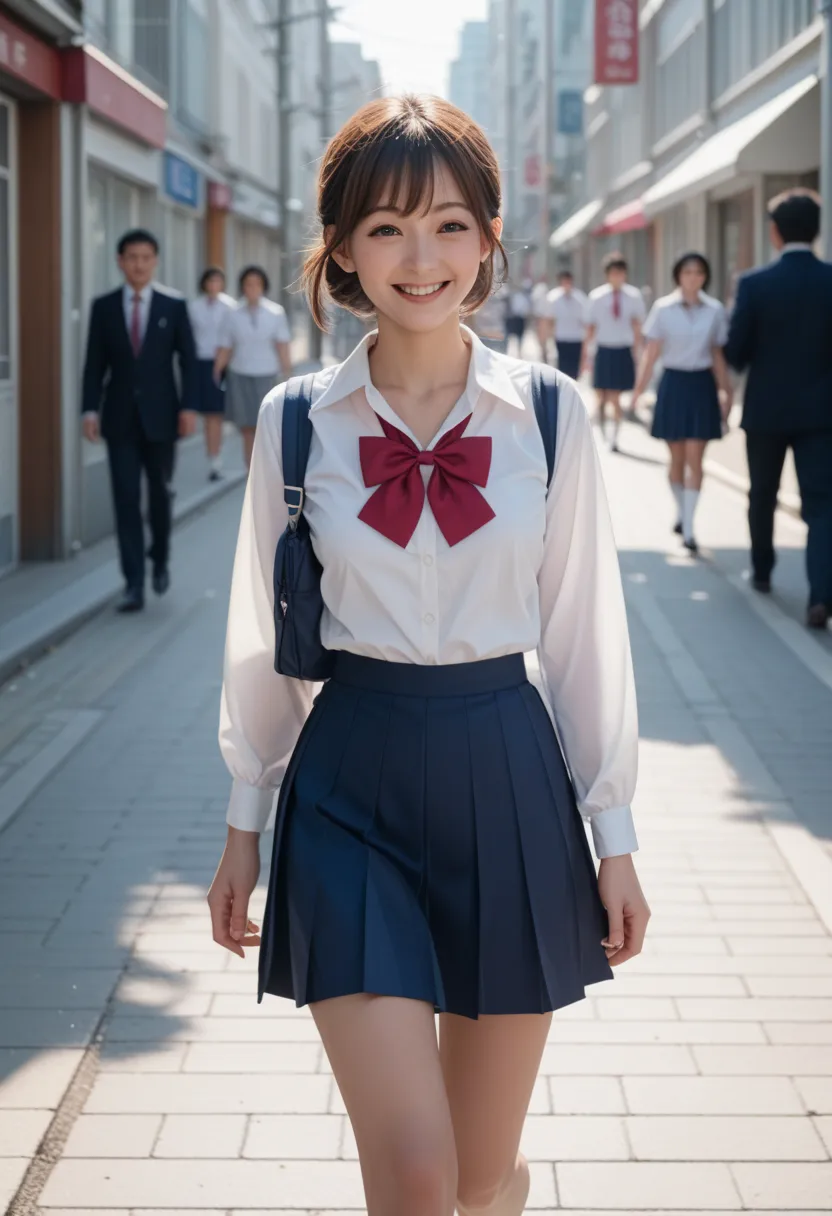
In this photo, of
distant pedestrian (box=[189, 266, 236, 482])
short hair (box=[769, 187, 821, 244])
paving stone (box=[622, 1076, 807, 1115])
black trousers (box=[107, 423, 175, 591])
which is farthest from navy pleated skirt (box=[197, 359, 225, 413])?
paving stone (box=[622, 1076, 807, 1115])

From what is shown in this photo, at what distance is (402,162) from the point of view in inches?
103

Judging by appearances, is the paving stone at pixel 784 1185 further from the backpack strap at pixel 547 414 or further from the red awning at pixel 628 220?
the red awning at pixel 628 220

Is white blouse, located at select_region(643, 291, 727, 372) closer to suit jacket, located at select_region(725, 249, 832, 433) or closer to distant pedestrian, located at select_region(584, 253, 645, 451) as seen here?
suit jacket, located at select_region(725, 249, 832, 433)

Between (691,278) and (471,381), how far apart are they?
9.90 m

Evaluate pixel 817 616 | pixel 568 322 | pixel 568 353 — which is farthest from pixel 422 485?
pixel 568 353

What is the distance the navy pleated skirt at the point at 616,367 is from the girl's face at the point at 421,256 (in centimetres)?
1778

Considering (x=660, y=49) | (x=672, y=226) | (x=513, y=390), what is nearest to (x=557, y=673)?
(x=513, y=390)

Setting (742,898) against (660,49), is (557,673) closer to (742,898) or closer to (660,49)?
(742,898)

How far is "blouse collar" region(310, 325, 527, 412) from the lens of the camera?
2736 mm

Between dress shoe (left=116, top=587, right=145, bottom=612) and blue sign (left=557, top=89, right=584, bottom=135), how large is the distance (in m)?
59.7

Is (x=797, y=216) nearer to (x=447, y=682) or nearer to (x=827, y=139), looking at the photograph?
(x=827, y=139)

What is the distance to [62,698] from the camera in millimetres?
8266

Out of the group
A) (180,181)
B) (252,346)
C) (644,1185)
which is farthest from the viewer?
(180,181)

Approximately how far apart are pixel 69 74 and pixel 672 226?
26.5 m
